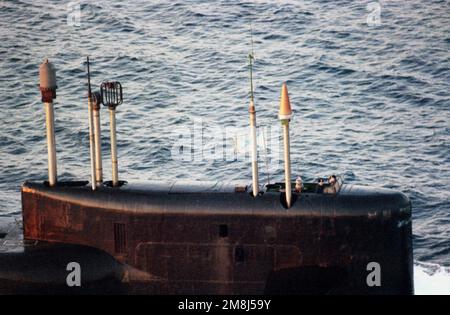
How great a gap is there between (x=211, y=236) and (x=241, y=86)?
3826cm

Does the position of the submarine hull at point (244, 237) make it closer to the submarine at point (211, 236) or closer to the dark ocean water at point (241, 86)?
the submarine at point (211, 236)

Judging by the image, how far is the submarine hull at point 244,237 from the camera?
2588cm

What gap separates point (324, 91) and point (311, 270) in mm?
37479

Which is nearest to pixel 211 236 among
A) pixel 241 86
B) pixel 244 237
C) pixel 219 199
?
pixel 244 237

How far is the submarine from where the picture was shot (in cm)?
2592

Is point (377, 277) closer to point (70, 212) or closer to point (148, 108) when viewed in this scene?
point (70, 212)

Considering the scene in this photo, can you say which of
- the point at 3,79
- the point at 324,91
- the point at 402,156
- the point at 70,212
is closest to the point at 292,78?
the point at 324,91

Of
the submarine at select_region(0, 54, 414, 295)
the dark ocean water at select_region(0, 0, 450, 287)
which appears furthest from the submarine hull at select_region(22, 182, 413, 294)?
the dark ocean water at select_region(0, 0, 450, 287)

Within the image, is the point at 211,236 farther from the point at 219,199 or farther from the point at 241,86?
the point at 241,86

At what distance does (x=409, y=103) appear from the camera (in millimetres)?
60594

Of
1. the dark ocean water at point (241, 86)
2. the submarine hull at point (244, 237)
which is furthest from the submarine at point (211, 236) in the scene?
the dark ocean water at point (241, 86)

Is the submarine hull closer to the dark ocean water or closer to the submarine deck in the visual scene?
the submarine deck

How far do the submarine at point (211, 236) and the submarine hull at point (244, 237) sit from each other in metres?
0.02

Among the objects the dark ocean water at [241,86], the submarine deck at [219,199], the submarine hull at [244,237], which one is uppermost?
the dark ocean water at [241,86]
